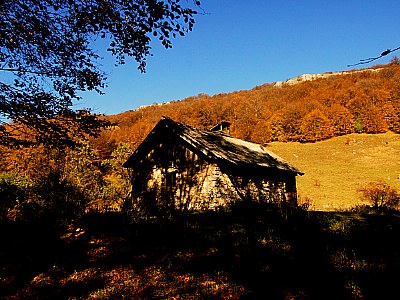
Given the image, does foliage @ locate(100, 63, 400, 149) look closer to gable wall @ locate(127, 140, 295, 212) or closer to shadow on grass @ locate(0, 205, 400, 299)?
gable wall @ locate(127, 140, 295, 212)

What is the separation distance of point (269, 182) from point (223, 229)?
10.1 m

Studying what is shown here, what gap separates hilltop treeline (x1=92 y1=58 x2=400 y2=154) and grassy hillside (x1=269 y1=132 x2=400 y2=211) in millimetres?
2926

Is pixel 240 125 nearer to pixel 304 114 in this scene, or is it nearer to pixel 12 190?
Answer: pixel 304 114

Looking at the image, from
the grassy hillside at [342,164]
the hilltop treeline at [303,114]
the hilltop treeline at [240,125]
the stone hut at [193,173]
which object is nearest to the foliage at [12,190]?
the hilltop treeline at [240,125]

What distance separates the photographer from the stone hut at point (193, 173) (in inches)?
615

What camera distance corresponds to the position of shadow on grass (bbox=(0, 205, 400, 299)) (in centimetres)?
534

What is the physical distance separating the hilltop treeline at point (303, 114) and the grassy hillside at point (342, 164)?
293 cm

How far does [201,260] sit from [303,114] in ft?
213

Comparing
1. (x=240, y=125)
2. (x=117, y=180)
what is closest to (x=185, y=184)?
(x=117, y=180)

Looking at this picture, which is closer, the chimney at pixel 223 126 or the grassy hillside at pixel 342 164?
the chimney at pixel 223 126

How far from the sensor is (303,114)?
65.3 m

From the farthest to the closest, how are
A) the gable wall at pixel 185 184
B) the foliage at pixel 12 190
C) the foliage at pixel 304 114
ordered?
1. the foliage at pixel 304 114
2. the foliage at pixel 12 190
3. the gable wall at pixel 185 184

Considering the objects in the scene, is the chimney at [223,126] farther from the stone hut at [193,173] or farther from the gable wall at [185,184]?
the gable wall at [185,184]

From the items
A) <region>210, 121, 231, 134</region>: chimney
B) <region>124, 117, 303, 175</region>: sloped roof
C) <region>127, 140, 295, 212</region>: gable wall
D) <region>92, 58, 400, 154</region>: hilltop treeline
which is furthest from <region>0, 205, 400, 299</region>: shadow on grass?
<region>92, 58, 400, 154</region>: hilltop treeline
